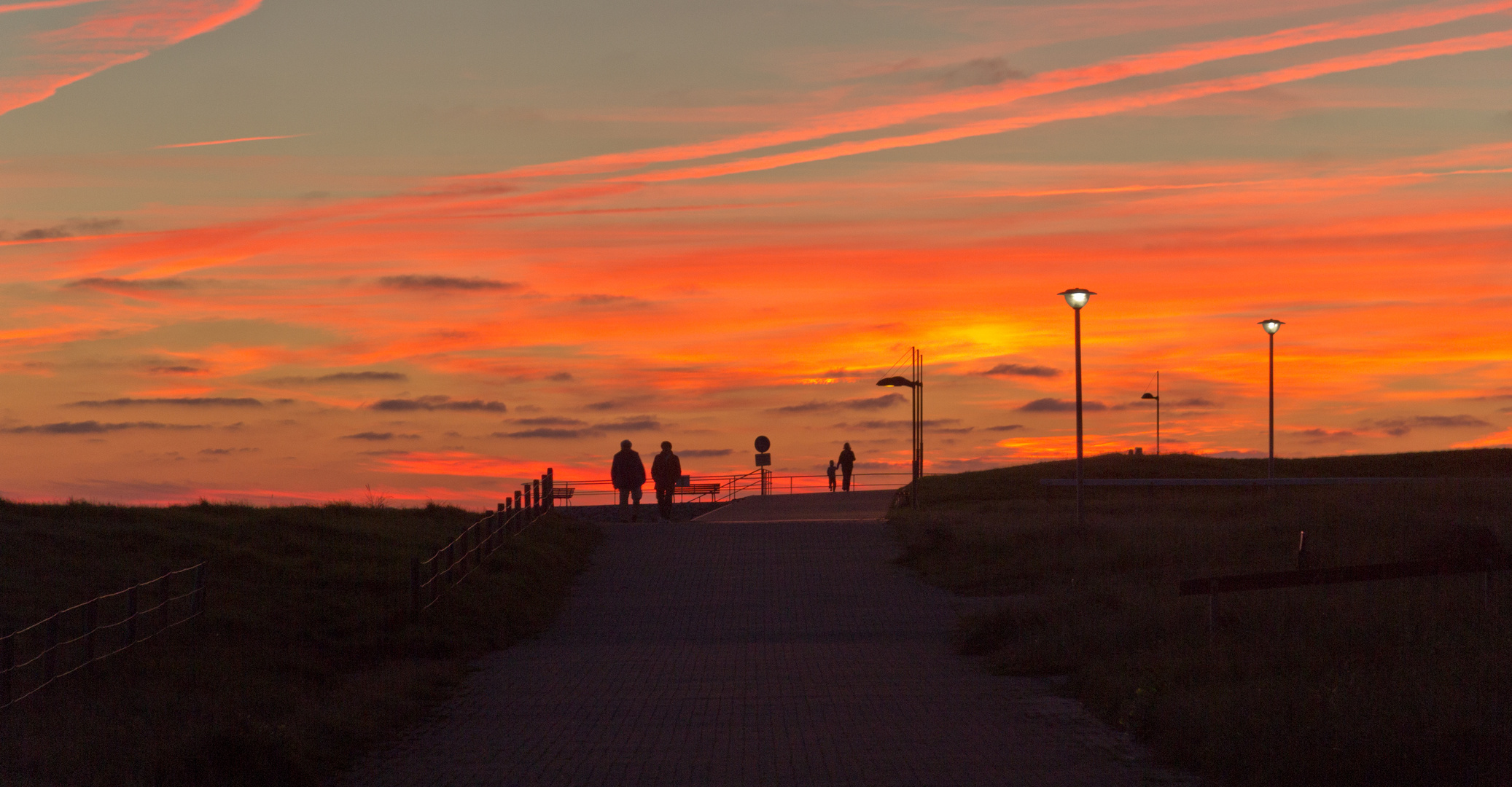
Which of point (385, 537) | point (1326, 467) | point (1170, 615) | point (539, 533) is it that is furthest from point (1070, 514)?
point (1326, 467)

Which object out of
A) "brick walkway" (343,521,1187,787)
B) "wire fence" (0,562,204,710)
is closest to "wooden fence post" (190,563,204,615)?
"wire fence" (0,562,204,710)

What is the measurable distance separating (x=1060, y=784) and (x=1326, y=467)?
5141 centimetres

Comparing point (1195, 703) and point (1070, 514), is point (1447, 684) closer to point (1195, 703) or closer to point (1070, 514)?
point (1195, 703)

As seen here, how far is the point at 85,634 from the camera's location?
13312mm

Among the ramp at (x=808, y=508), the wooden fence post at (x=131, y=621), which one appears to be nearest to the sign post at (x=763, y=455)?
the ramp at (x=808, y=508)

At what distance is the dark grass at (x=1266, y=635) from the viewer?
8539mm

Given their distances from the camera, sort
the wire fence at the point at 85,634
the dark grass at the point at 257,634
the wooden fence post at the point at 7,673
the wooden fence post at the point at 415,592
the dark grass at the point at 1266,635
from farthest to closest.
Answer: the wooden fence post at the point at 415,592
the wire fence at the point at 85,634
the wooden fence post at the point at 7,673
the dark grass at the point at 257,634
the dark grass at the point at 1266,635

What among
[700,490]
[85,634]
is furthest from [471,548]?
[700,490]

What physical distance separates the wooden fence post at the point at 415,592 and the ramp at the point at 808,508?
15848mm

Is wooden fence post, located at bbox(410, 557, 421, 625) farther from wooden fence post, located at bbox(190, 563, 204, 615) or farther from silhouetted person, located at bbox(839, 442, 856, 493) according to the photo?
silhouetted person, located at bbox(839, 442, 856, 493)

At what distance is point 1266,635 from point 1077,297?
13430 mm

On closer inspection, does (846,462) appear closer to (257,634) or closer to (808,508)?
(808,508)

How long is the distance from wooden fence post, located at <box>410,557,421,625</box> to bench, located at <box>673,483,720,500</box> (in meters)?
30.0

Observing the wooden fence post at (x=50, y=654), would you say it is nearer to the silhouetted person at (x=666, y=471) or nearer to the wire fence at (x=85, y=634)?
the wire fence at (x=85, y=634)
